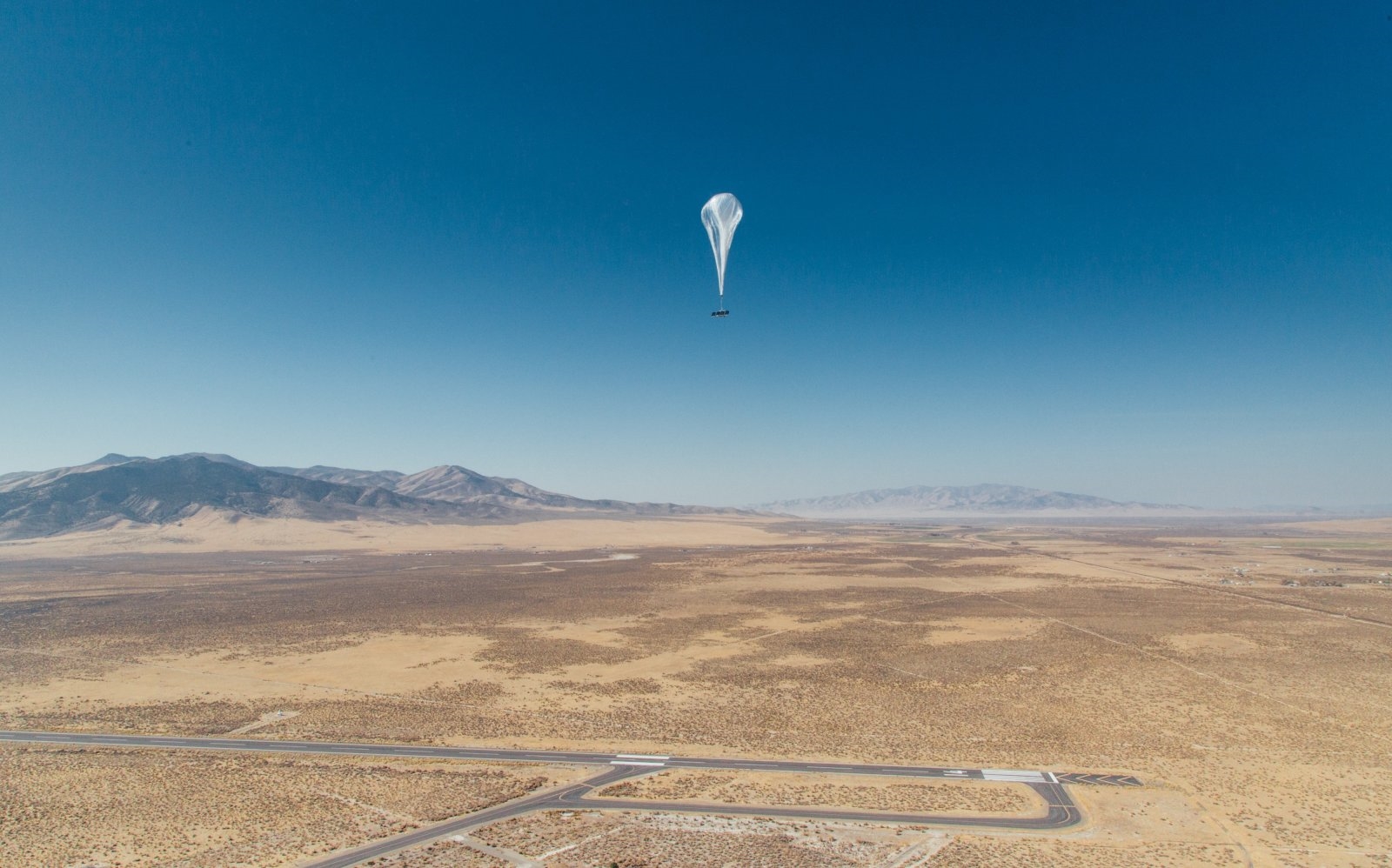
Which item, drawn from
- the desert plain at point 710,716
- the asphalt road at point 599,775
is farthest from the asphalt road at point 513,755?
the desert plain at point 710,716

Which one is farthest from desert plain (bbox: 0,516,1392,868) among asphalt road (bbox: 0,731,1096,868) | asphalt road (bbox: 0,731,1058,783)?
asphalt road (bbox: 0,731,1058,783)

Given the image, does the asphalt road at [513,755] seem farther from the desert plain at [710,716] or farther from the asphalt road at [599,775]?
the desert plain at [710,716]

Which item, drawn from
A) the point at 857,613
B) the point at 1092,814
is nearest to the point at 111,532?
the point at 857,613

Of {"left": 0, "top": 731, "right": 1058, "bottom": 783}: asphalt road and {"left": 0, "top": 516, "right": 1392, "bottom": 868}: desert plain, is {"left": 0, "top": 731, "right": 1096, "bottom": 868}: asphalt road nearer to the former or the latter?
{"left": 0, "top": 731, "right": 1058, "bottom": 783}: asphalt road

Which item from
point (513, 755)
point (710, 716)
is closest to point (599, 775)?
point (513, 755)

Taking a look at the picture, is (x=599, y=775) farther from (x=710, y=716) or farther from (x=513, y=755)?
(x=710, y=716)

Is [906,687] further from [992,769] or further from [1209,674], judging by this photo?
[1209,674]
